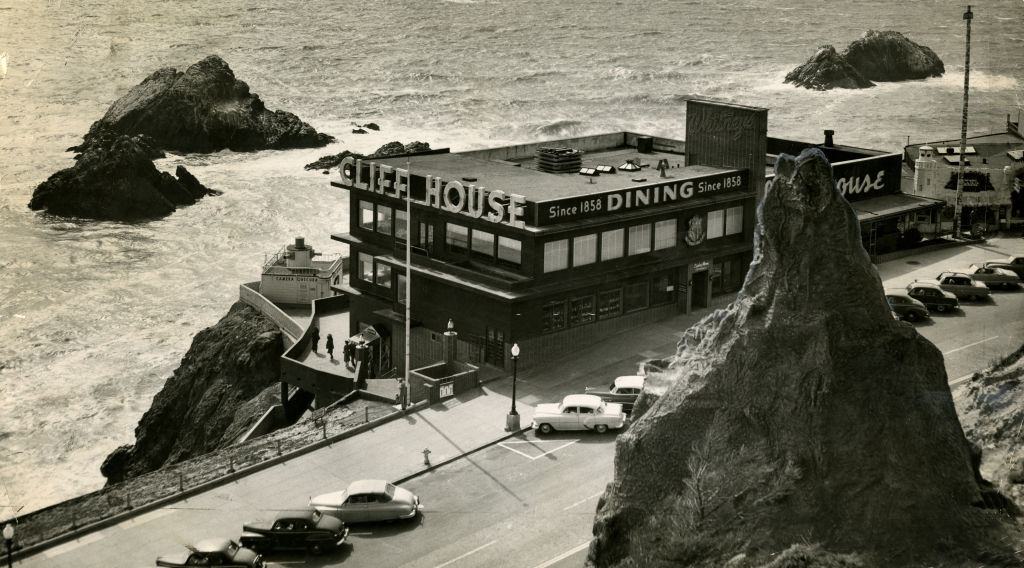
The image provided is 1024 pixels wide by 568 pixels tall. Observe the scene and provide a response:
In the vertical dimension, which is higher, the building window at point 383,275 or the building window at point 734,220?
the building window at point 734,220

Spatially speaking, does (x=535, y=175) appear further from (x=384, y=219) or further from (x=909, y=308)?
(x=909, y=308)

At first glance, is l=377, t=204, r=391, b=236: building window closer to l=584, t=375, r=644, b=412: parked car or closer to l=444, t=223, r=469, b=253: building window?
l=444, t=223, r=469, b=253: building window

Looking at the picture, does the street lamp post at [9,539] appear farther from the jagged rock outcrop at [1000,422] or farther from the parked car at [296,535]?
the jagged rock outcrop at [1000,422]

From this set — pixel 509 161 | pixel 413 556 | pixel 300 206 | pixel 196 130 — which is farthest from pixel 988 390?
pixel 196 130

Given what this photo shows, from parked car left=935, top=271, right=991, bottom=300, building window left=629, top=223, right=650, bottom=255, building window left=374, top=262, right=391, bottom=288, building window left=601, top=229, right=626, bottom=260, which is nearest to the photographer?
building window left=601, top=229, right=626, bottom=260

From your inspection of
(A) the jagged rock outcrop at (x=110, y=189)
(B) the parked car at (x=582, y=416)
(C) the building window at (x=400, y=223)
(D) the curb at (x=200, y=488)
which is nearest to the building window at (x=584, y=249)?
(C) the building window at (x=400, y=223)

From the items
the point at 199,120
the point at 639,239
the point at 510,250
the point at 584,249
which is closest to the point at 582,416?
the point at 510,250

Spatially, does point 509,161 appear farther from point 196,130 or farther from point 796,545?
point 196,130

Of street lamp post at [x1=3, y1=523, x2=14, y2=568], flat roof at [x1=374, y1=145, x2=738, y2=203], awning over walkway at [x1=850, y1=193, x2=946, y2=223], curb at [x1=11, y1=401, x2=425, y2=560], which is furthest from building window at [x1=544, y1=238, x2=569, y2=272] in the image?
street lamp post at [x1=3, y1=523, x2=14, y2=568]
